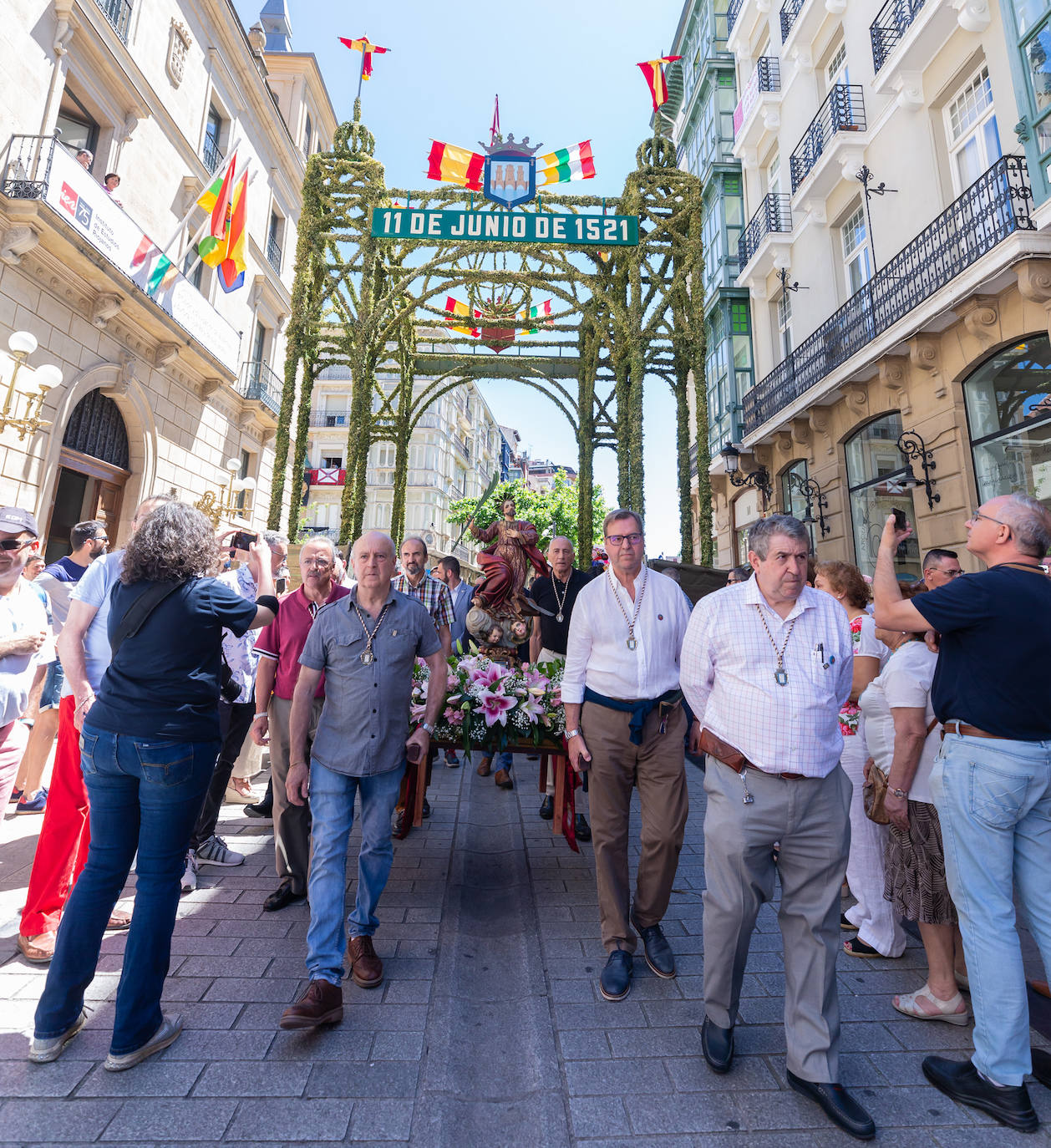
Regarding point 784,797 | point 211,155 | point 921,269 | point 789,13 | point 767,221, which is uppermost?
point 789,13

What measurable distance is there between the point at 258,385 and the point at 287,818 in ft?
59.6

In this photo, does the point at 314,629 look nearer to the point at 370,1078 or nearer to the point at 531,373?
the point at 370,1078

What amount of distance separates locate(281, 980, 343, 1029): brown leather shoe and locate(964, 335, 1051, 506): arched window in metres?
10.1

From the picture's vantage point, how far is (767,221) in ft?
51.8

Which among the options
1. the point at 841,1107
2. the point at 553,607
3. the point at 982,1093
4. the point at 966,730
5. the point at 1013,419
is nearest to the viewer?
the point at 841,1107

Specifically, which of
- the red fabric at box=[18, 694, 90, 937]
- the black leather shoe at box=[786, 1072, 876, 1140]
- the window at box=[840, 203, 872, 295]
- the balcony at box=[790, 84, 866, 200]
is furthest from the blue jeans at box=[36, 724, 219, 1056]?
the balcony at box=[790, 84, 866, 200]

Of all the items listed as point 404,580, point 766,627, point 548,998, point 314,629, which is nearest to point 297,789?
point 314,629

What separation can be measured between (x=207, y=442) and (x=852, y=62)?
17.4 meters

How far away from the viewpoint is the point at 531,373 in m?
15.3

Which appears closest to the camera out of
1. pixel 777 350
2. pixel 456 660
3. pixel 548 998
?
pixel 548 998

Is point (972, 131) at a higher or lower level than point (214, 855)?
higher

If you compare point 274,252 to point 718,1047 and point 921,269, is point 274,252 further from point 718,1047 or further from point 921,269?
point 718,1047

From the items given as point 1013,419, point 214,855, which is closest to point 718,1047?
point 214,855

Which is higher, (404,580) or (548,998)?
(404,580)
